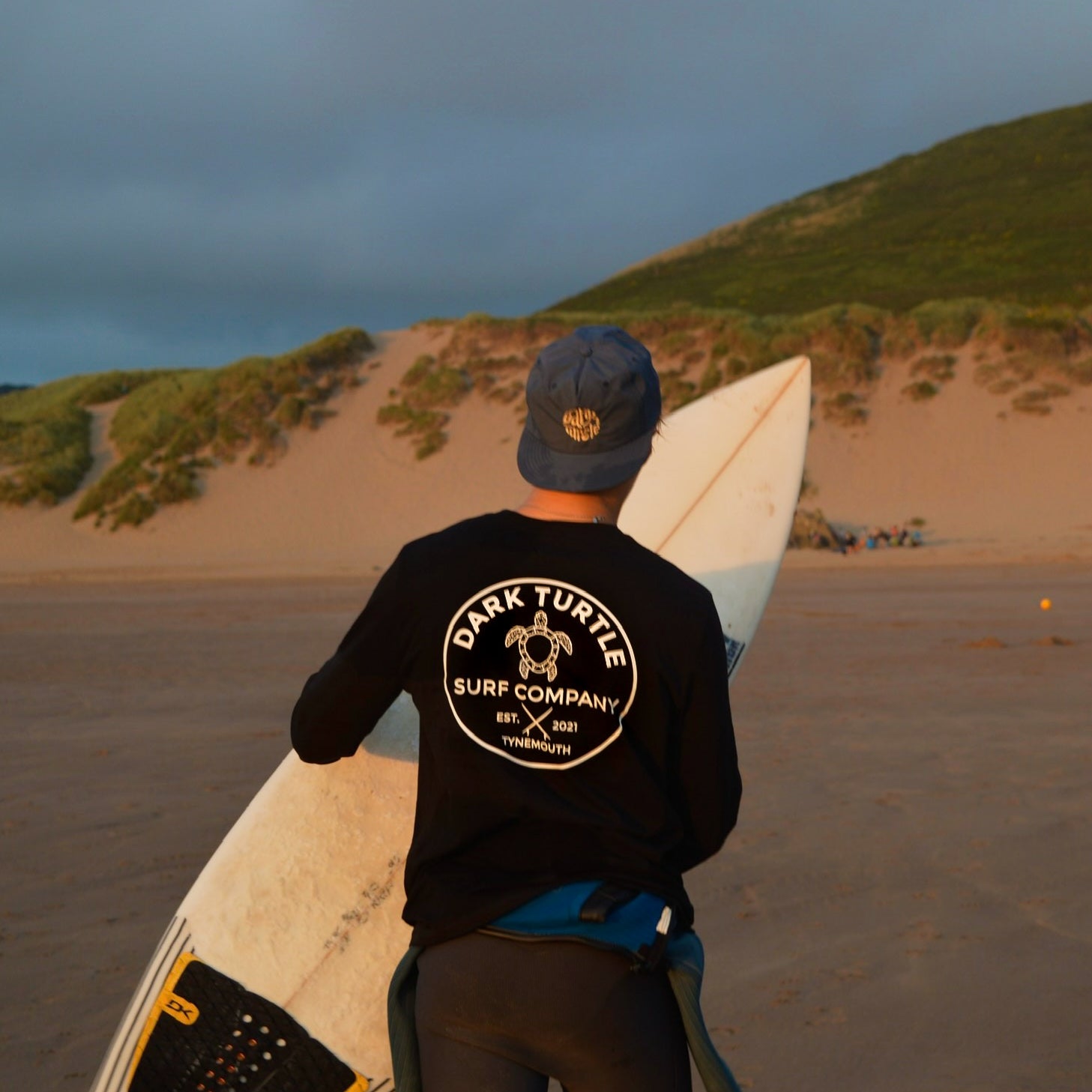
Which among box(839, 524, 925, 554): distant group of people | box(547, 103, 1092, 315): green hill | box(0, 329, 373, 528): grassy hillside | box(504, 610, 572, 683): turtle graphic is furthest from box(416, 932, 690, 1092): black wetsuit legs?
box(547, 103, 1092, 315): green hill

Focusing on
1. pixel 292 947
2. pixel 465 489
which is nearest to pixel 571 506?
pixel 292 947

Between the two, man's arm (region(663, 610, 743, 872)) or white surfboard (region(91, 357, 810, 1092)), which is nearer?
man's arm (region(663, 610, 743, 872))

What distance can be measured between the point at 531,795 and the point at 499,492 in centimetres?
2530

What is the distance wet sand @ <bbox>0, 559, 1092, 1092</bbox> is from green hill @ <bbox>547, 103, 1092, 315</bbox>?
27.4 metres

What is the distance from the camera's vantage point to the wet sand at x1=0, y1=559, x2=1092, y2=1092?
2.79 m

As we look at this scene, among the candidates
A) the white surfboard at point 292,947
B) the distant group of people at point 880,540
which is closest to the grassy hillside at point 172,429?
the distant group of people at point 880,540

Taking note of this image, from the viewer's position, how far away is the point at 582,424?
1.49 meters

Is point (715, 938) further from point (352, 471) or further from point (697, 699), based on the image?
point (352, 471)

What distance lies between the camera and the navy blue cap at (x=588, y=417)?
1484 mm

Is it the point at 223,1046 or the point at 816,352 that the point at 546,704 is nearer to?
the point at 223,1046

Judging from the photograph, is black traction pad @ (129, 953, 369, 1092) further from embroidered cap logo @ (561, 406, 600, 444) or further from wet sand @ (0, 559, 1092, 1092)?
embroidered cap logo @ (561, 406, 600, 444)

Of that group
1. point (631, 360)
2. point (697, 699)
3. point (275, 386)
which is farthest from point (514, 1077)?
point (275, 386)

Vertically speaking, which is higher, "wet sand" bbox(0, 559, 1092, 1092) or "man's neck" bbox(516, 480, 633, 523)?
"man's neck" bbox(516, 480, 633, 523)

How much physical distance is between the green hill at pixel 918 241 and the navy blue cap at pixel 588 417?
32578mm
